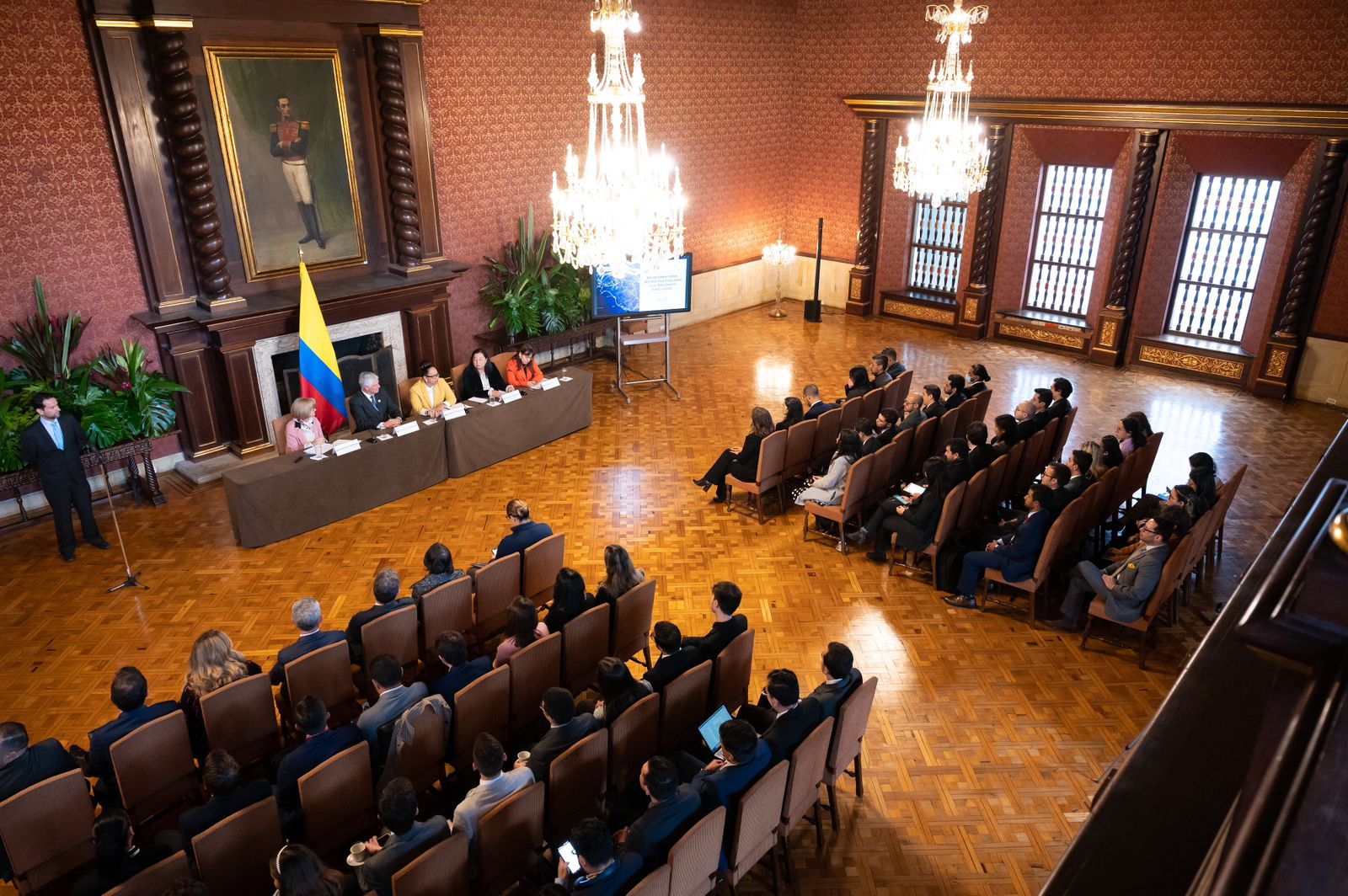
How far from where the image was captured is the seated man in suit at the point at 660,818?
3559 mm

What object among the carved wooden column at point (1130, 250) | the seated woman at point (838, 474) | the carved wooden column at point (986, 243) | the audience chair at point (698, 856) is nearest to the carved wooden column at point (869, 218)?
the carved wooden column at point (986, 243)

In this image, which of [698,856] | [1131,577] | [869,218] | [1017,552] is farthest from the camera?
[869,218]

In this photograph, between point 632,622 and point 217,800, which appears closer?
point 217,800

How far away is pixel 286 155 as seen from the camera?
889 centimetres

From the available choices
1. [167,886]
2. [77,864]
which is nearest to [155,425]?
[77,864]

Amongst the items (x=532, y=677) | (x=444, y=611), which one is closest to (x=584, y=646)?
(x=532, y=677)

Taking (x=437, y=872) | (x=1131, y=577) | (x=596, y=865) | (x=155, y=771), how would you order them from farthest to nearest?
1. (x=1131, y=577)
2. (x=155, y=771)
3. (x=437, y=872)
4. (x=596, y=865)

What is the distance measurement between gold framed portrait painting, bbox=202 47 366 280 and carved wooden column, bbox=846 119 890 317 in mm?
8170

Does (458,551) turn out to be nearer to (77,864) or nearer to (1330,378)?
(77,864)

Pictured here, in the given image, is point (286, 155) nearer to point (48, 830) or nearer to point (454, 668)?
point (454, 668)

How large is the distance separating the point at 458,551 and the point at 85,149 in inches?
190

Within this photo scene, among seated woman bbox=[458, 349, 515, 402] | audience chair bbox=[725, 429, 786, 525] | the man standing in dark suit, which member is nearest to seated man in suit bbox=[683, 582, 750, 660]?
audience chair bbox=[725, 429, 786, 525]

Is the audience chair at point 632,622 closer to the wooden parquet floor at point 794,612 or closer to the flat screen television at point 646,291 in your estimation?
the wooden parquet floor at point 794,612

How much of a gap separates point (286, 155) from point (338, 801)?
710 cm
